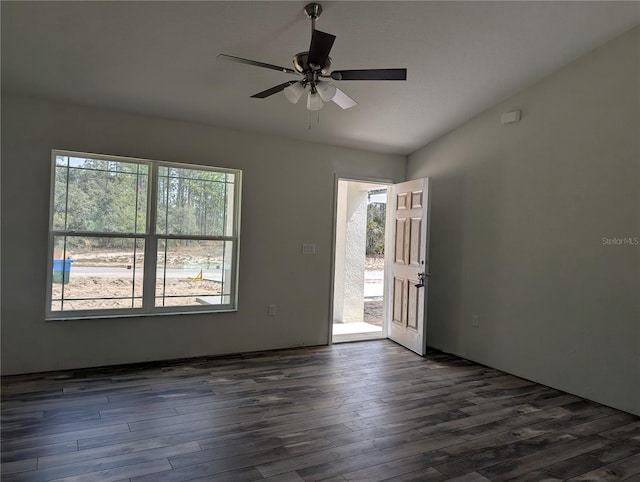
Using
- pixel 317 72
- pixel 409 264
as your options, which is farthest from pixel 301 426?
pixel 409 264

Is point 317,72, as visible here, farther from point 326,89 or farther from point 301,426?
point 301,426

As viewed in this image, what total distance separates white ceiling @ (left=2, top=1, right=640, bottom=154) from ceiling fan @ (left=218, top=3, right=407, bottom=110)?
47cm

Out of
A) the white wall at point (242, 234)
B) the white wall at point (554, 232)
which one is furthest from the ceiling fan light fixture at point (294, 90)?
the white wall at point (554, 232)

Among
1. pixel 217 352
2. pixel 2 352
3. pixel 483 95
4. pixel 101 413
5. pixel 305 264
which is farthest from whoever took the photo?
→ pixel 305 264

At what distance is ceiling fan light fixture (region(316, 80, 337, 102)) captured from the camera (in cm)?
266

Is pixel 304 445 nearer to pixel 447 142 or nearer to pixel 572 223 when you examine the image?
pixel 572 223

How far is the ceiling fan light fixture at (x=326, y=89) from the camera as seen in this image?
2664mm

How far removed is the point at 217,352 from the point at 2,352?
1.87 metres

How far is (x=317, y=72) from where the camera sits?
259cm

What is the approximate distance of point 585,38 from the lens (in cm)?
344

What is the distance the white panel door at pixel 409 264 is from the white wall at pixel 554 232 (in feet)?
1.27

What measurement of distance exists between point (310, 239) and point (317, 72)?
8.61ft

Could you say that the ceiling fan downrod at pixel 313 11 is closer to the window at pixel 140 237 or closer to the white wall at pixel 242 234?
the white wall at pixel 242 234

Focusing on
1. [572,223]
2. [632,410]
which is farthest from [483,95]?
[632,410]
